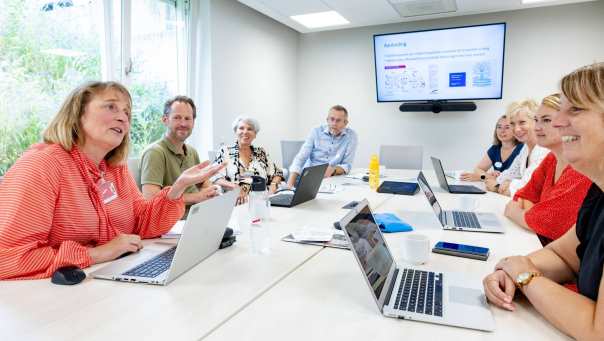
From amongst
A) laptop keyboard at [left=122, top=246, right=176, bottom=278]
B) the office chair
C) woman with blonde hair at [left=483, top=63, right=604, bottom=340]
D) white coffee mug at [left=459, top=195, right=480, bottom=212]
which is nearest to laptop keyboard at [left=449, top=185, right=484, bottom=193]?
white coffee mug at [left=459, top=195, right=480, bottom=212]

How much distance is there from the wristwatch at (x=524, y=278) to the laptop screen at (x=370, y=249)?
340mm

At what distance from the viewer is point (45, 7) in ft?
9.46

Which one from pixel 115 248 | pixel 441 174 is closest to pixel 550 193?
pixel 441 174

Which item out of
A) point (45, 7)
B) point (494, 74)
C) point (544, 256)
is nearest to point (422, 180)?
point (544, 256)

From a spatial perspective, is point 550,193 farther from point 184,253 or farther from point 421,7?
point 421,7

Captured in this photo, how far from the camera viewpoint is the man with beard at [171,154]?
2.43 metres

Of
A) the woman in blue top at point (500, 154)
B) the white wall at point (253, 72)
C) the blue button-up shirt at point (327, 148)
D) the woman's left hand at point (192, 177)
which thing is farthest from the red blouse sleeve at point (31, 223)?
the white wall at point (253, 72)

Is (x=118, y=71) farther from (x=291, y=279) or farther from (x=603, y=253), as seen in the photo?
(x=603, y=253)

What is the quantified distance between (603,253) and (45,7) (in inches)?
137

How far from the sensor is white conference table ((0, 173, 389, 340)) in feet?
2.99

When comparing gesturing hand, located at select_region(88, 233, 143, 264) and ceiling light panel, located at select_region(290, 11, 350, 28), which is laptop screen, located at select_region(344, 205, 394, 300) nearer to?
gesturing hand, located at select_region(88, 233, 143, 264)

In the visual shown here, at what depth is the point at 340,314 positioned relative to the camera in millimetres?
1001

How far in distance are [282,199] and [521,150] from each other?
2071mm

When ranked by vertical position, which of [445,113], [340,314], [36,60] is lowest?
[340,314]
